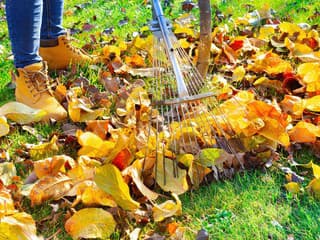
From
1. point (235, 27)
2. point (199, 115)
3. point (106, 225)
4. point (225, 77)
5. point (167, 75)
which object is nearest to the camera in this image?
point (106, 225)

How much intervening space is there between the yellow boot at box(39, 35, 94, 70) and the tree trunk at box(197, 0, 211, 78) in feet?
2.76

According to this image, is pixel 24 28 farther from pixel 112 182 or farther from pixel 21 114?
pixel 112 182

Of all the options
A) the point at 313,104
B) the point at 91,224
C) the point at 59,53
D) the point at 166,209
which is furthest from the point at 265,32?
the point at 91,224

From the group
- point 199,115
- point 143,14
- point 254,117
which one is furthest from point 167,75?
point 143,14

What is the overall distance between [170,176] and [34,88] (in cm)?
102

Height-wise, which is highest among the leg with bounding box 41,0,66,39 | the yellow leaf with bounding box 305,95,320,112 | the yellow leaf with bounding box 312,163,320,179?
the leg with bounding box 41,0,66,39

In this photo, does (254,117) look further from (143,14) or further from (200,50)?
(143,14)

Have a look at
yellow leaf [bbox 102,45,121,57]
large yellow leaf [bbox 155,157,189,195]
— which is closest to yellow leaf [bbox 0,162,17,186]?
large yellow leaf [bbox 155,157,189,195]

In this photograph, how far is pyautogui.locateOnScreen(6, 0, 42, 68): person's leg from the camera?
242 centimetres

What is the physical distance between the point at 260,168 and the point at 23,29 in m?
1.31

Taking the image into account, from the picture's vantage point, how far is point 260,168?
1.93 meters

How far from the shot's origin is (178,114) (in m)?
1.92

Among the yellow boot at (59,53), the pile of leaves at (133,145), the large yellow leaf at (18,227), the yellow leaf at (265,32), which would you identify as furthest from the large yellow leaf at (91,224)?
the yellow leaf at (265,32)

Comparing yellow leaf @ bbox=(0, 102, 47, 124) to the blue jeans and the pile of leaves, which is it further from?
the blue jeans
